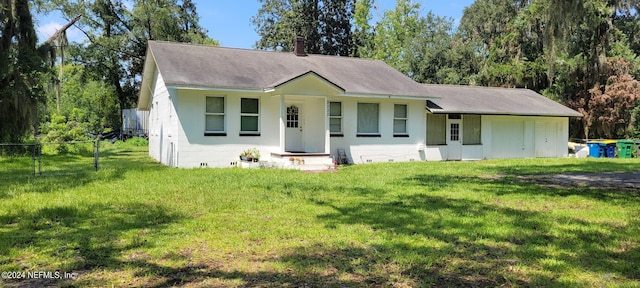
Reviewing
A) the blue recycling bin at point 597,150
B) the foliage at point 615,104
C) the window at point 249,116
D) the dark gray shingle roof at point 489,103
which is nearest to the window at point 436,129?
the dark gray shingle roof at point 489,103

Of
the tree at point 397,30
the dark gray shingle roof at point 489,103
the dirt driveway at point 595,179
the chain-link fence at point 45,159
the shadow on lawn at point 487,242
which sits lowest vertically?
the shadow on lawn at point 487,242

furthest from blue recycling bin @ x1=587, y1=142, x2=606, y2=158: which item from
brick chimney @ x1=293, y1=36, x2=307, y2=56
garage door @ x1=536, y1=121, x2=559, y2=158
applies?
brick chimney @ x1=293, y1=36, x2=307, y2=56

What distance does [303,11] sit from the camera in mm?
39812

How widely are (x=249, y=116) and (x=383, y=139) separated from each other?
555cm

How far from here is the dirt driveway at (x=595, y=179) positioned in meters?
10.5

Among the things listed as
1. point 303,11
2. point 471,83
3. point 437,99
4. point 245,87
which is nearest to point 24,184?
point 245,87

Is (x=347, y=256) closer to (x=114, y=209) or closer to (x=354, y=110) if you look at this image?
(x=114, y=209)

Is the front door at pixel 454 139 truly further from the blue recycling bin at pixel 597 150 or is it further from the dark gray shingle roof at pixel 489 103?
the blue recycling bin at pixel 597 150

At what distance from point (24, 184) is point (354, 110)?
11144mm

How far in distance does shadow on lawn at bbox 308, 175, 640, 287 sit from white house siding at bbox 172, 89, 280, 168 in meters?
7.92

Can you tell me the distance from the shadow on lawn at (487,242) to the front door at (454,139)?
1124 cm

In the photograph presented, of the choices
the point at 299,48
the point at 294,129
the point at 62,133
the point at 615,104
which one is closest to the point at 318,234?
the point at 294,129

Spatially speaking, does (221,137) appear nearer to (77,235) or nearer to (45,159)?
(45,159)

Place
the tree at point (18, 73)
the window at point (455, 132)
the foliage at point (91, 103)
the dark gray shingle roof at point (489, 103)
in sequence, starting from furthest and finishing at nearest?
the foliage at point (91, 103)
the window at point (455, 132)
the dark gray shingle roof at point (489, 103)
the tree at point (18, 73)
